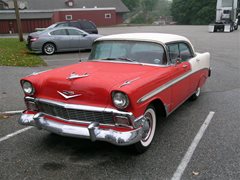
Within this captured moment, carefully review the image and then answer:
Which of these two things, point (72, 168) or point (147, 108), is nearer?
point (72, 168)

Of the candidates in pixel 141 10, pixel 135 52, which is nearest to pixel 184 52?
pixel 135 52

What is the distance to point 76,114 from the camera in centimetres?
400

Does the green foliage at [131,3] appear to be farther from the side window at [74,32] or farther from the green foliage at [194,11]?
the side window at [74,32]

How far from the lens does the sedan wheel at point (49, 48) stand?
1484 centimetres

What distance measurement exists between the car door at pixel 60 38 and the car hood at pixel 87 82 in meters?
10.5

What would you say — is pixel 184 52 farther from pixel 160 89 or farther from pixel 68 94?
pixel 68 94

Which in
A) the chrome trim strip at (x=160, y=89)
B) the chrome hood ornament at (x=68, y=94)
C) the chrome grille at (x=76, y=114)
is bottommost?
the chrome grille at (x=76, y=114)

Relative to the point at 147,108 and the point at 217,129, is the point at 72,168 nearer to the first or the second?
the point at 147,108

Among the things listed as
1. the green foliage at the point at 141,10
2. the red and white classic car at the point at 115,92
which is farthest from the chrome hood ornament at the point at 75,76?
the green foliage at the point at 141,10

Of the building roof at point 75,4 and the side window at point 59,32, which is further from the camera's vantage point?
the building roof at point 75,4

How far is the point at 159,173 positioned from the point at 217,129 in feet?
5.99

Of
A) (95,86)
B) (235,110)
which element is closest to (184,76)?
(235,110)

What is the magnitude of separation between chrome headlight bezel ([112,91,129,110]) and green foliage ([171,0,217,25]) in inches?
2604

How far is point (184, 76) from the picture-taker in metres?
5.40
